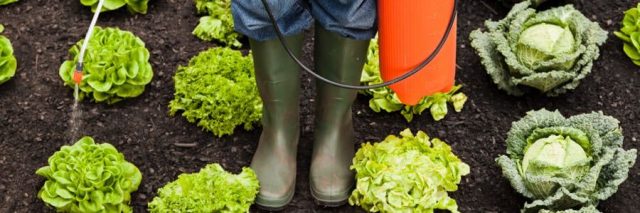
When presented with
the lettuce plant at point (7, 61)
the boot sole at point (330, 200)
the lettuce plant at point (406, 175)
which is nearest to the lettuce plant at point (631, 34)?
the lettuce plant at point (406, 175)

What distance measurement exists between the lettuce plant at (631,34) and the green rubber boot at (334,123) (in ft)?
4.28

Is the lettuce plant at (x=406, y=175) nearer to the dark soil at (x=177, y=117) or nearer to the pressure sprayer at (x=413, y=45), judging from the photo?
the dark soil at (x=177, y=117)

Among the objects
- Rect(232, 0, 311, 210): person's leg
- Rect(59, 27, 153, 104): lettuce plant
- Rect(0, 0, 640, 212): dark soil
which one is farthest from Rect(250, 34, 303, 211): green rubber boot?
Rect(59, 27, 153, 104): lettuce plant

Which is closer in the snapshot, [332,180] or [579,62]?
[332,180]

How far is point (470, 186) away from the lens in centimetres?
355

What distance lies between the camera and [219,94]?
361 cm

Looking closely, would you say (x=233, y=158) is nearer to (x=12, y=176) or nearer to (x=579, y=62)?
(x=12, y=176)

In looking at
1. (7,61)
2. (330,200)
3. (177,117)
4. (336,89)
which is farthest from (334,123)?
(7,61)

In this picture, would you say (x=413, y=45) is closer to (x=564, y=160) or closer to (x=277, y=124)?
(x=277, y=124)

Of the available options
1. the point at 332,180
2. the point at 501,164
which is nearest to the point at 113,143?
the point at 332,180

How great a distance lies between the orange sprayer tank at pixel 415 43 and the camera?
266 cm

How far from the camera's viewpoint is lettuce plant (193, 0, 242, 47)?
3.99 m

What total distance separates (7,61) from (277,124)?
1256 mm

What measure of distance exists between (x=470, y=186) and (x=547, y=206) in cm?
37
